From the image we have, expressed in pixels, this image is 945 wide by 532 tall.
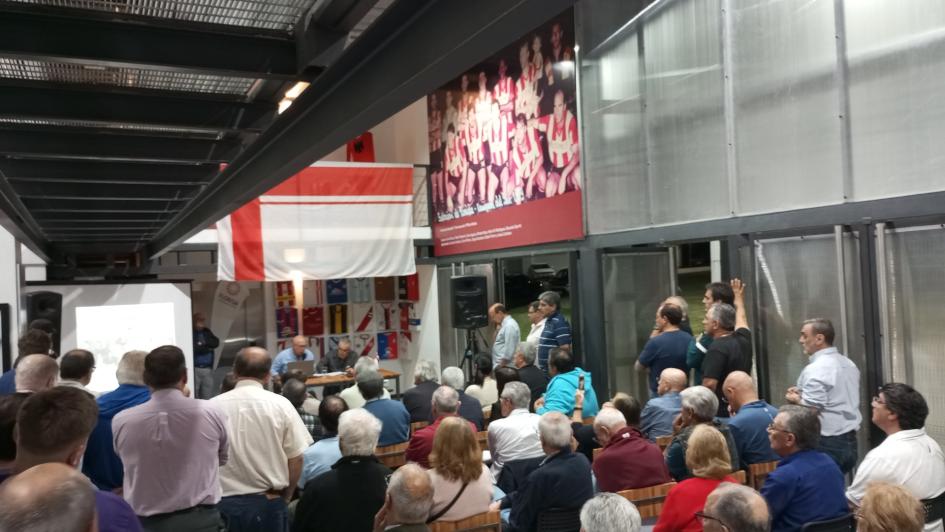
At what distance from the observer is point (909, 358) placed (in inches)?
175

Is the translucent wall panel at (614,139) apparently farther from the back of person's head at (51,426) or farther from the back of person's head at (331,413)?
the back of person's head at (51,426)

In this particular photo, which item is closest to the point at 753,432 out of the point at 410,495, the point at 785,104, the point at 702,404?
the point at 702,404

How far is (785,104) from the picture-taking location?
520cm

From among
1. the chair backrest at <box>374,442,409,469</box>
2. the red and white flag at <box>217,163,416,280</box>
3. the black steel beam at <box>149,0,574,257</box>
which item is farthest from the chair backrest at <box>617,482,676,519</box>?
the red and white flag at <box>217,163,416,280</box>

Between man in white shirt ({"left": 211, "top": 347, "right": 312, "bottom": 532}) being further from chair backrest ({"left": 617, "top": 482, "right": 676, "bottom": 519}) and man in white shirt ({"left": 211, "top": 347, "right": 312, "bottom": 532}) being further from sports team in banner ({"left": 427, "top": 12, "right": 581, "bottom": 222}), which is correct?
sports team in banner ({"left": 427, "top": 12, "right": 581, "bottom": 222})

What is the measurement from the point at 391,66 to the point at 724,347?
13.0 ft

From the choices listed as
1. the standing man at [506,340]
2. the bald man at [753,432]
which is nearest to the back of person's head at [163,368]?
the bald man at [753,432]

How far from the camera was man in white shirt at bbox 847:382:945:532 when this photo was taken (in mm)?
3018

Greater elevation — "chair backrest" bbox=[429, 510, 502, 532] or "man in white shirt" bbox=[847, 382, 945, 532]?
"man in white shirt" bbox=[847, 382, 945, 532]

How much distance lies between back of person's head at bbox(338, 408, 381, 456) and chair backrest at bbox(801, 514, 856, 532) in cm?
185

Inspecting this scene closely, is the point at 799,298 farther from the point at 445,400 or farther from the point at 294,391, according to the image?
the point at 294,391

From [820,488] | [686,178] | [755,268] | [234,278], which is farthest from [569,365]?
[234,278]

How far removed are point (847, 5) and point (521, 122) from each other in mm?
4520

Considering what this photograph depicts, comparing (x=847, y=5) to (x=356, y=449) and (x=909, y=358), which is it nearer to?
(x=909, y=358)
